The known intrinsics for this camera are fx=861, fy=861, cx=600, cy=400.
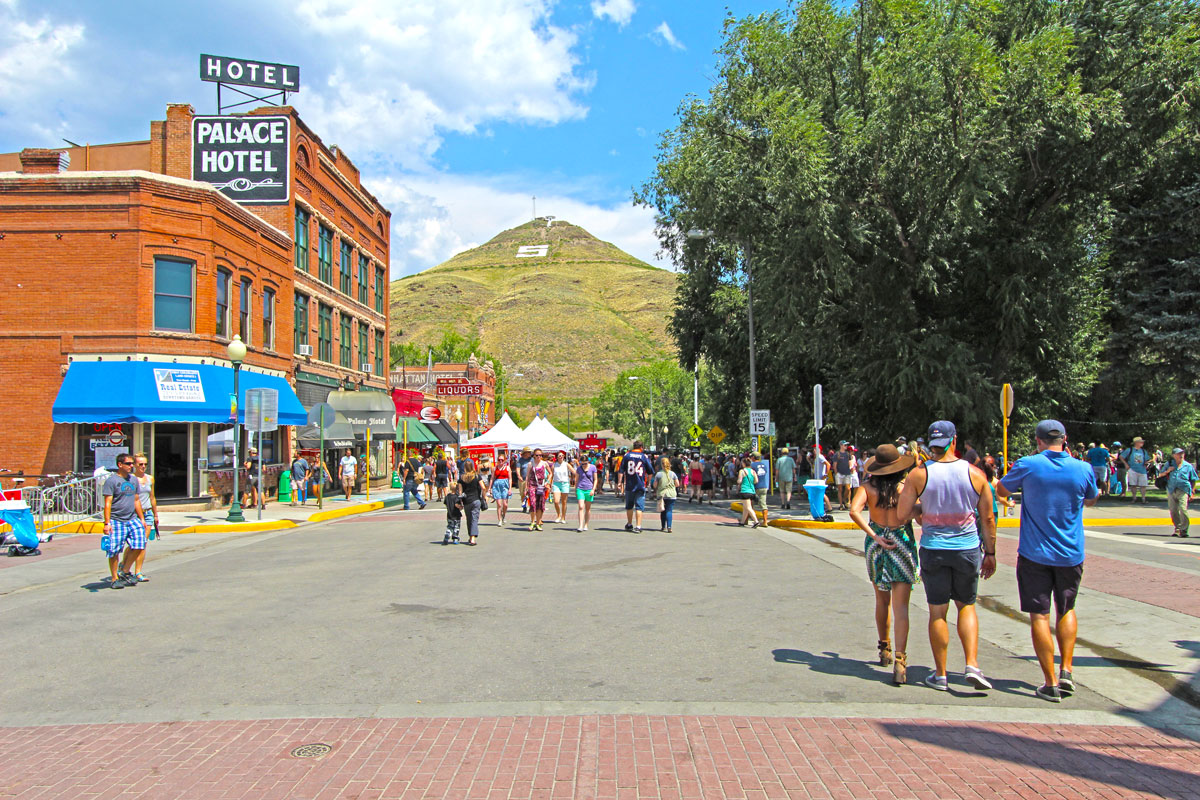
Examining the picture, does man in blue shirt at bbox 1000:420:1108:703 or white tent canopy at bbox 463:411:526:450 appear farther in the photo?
white tent canopy at bbox 463:411:526:450

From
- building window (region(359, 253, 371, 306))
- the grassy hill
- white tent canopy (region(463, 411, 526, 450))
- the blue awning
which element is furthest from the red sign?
the grassy hill

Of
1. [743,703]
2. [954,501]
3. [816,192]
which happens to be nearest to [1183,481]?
[816,192]

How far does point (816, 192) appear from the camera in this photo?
22.0 metres

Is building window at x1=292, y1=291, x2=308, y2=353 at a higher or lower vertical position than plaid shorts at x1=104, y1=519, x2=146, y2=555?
higher

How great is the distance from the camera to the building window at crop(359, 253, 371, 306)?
40.2 meters

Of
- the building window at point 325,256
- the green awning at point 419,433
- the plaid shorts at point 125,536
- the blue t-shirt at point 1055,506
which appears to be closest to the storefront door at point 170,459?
the building window at point 325,256

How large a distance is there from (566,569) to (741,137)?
16.3 meters

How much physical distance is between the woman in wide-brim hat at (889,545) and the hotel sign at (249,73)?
106ft

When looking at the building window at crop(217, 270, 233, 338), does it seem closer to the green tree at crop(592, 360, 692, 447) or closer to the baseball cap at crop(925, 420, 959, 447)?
the baseball cap at crop(925, 420, 959, 447)

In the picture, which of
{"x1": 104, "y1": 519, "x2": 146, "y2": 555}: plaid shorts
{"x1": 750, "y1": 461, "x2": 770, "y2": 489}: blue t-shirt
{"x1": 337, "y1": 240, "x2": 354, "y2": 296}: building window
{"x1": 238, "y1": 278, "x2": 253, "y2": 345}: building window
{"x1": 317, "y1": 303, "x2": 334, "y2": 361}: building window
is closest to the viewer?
{"x1": 104, "y1": 519, "x2": 146, "y2": 555}: plaid shorts

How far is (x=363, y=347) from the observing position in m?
40.5

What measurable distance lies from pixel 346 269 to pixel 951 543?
35550 millimetres

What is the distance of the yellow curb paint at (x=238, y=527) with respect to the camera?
19141mm

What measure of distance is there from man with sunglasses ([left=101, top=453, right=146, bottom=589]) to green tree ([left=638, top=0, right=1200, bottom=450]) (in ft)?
54.8
